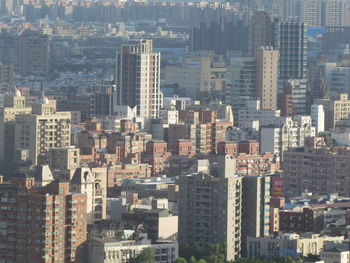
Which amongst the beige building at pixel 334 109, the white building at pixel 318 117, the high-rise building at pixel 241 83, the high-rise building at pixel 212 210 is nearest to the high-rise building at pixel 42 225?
the high-rise building at pixel 212 210

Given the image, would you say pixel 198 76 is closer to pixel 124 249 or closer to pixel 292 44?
pixel 292 44

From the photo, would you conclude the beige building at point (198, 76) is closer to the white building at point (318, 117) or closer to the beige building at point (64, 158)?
the white building at point (318, 117)

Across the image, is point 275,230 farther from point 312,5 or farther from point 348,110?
point 312,5

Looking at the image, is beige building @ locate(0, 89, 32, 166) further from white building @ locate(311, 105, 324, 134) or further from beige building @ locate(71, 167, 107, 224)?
beige building @ locate(71, 167, 107, 224)

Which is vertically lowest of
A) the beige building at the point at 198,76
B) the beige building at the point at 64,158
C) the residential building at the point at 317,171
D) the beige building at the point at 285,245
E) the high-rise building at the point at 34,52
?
the high-rise building at the point at 34,52

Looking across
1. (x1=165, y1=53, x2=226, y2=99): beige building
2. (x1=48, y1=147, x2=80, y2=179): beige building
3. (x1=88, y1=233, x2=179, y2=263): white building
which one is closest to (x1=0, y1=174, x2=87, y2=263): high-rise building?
(x1=88, y1=233, x2=179, y2=263): white building

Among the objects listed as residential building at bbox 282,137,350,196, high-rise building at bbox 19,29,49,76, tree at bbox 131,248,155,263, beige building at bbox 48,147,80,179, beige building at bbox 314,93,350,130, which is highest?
beige building at bbox 48,147,80,179

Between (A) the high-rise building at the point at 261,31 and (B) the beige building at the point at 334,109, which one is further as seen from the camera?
(A) the high-rise building at the point at 261,31
